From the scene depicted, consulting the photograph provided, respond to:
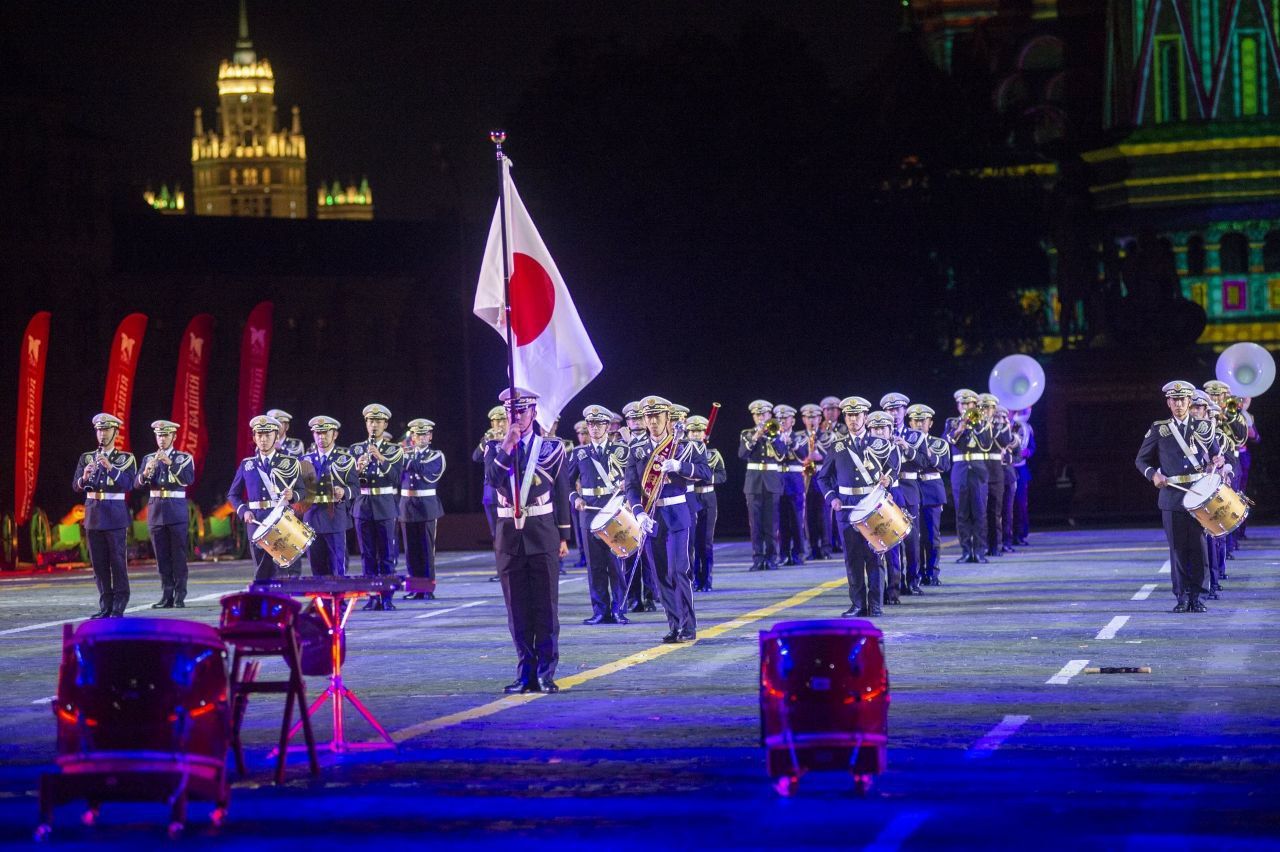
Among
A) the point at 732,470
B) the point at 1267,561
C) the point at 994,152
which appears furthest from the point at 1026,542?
the point at 994,152

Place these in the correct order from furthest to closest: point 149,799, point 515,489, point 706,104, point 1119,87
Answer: point 1119,87 → point 706,104 → point 515,489 → point 149,799

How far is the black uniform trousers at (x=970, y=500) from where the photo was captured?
33375 mm

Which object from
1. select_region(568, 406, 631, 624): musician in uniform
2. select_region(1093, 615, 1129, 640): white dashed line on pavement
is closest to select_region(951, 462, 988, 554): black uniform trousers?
select_region(568, 406, 631, 624): musician in uniform

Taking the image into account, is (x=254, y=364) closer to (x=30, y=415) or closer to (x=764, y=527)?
(x=30, y=415)

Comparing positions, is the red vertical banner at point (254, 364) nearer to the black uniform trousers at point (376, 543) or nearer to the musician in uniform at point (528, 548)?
the black uniform trousers at point (376, 543)

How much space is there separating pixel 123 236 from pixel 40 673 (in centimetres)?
7012

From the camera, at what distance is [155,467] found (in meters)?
27.9

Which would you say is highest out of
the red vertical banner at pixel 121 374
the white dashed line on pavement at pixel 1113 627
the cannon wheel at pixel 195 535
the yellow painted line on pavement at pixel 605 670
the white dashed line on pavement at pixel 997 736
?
the red vertical banner at pixel 121 374

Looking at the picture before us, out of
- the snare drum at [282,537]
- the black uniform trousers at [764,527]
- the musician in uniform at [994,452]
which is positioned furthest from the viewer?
the musician in uniform at [994,452]

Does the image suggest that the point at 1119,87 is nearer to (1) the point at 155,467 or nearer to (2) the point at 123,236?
(2) the point at 123,236

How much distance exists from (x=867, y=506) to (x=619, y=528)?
102 inches

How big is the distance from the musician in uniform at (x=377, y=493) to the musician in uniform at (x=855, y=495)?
6588 mm

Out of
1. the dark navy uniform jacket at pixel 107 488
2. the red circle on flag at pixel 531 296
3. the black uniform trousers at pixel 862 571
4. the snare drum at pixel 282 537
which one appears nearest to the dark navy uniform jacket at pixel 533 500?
the red circle on flag at pixel 531 296

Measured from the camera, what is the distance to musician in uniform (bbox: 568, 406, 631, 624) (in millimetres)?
24062
